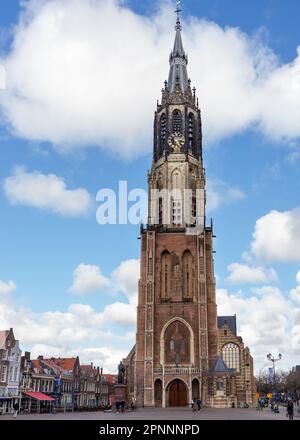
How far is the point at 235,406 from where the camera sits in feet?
179

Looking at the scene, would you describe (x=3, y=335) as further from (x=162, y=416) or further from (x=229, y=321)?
(x=229, y=321)

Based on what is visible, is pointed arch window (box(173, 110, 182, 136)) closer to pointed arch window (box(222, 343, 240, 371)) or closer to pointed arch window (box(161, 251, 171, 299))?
pointed arch window (box(161, 251, 171, 299))

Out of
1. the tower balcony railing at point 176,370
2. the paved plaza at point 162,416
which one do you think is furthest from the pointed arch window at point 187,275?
the paved plaza at point 162,416

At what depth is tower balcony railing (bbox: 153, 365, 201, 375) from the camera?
2211 inches

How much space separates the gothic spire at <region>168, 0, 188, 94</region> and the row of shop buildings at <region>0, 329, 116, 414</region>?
45.7m

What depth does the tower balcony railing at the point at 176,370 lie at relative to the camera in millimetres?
56156

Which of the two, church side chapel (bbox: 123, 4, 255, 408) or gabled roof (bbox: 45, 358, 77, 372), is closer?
church side chapel (bbox: 123, 4, 255, 408)

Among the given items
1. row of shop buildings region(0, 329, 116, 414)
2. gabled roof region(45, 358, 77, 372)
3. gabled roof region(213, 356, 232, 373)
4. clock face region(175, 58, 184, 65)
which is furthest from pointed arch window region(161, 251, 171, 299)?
clock face region(175, 58, 184, 65)

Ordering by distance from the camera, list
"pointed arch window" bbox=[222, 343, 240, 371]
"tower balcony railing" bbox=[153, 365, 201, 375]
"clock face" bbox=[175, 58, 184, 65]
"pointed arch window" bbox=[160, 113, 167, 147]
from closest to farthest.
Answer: "tower balcony railing" bbox=[153, 365, 201, 375] → "pointed arch window" bbox=[222, 343, 240, 371] → "pointed arch window" bbox=[160, 113, 167, 147] → "clock face" bbox=[175, 58, 184, 65]

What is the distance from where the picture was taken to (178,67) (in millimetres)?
78375

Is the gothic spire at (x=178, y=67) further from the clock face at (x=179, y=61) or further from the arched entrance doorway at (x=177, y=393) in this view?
the arched entrance doorway at (x=177, y=393)

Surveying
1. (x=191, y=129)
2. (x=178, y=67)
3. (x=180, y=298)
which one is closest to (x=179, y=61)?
(x=178, y=67)
